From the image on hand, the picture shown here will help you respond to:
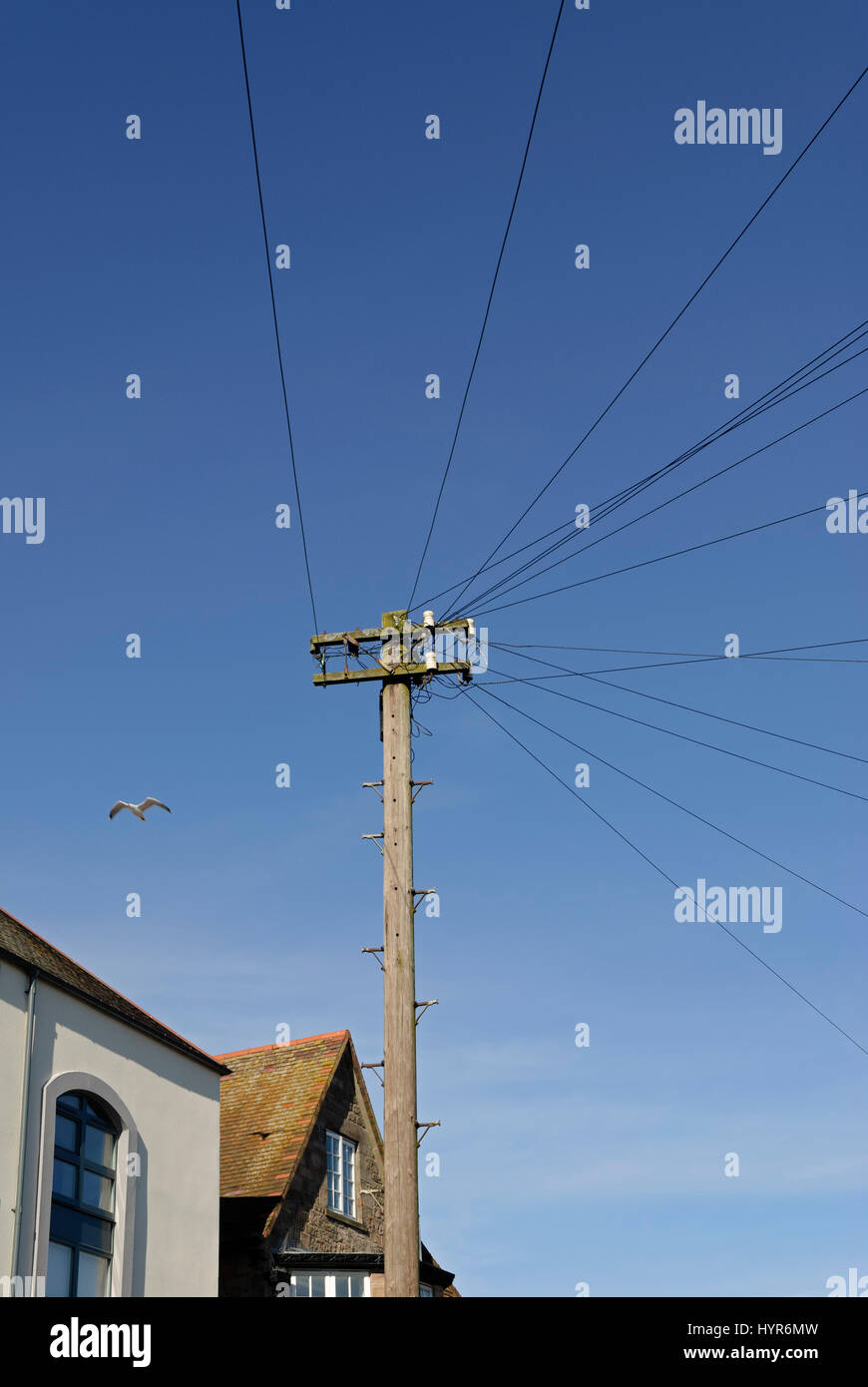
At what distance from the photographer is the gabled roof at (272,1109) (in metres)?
25.4

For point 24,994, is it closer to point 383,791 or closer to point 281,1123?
point 383,791

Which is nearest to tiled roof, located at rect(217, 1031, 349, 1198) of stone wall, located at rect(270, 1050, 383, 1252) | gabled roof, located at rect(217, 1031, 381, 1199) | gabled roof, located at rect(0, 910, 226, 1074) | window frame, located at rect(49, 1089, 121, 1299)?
gabled roof, located at rect(217, 1031, 381, 1199)

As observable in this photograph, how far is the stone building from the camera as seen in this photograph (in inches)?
941

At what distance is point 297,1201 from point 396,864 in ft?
41.4

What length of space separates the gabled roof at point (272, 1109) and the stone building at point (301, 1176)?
3cm

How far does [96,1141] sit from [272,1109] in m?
9.44

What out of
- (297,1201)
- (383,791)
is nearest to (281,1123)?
(297,1201)

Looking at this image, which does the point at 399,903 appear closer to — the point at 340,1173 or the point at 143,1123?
the point at 143,1123

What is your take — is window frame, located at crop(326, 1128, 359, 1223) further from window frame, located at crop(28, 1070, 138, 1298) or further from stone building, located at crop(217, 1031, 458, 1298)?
window frame, located at crop(28, 1070, 138, 1298)

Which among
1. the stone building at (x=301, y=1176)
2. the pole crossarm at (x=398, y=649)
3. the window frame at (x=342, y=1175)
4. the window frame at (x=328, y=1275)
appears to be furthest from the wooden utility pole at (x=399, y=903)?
the window frame at (x=342, y=1175)

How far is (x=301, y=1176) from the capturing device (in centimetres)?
2550

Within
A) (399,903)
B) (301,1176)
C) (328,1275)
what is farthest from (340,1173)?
(399,903)
